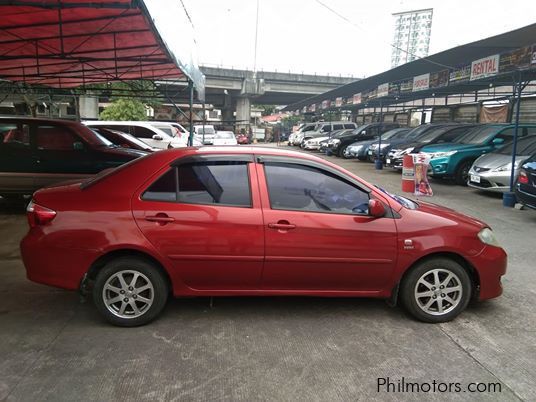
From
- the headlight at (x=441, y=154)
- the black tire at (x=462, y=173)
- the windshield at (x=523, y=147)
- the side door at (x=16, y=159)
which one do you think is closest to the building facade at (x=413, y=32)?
the headlight at (x=441, y=154)

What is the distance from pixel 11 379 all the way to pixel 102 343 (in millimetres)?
664

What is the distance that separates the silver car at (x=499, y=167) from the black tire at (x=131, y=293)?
8943 mm

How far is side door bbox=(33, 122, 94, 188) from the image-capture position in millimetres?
8531

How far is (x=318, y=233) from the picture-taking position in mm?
3828

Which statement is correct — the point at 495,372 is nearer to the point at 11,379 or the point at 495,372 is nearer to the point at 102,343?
the point at 102,343

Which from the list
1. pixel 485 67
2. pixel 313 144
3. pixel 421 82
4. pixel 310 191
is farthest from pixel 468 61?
pixel 313 144

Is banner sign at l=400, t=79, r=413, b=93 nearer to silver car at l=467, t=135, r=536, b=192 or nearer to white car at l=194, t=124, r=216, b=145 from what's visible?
silver car at l=467, t=135, r=536, b=192

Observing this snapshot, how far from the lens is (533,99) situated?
18.1 m

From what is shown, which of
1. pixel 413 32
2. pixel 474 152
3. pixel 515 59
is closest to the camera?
pixel 515 59

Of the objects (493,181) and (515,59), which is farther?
(515,59)

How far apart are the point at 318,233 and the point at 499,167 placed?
27.1ft

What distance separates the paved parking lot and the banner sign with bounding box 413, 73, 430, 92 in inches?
553

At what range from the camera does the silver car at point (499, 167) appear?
1036 centimetres

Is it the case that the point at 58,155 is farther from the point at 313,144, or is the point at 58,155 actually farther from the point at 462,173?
the point at 313,144
